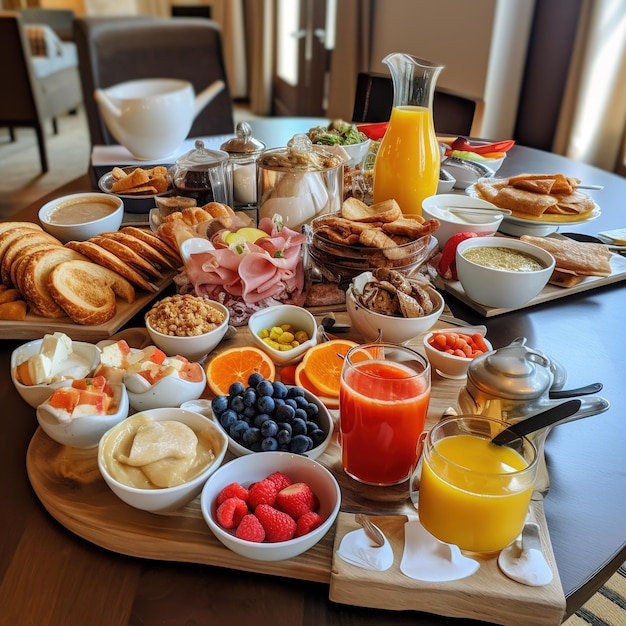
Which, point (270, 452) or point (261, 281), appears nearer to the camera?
point (270, 452)

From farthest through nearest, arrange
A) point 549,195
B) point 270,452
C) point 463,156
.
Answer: point 463,156
point 549,195
point 270,452

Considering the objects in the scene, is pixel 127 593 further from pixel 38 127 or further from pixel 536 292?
pixel 38 127

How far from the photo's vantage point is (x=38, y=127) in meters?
4.70

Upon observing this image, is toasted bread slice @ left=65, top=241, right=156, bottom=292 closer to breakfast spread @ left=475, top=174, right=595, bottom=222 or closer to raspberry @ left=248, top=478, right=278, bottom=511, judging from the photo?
raspberry @ left=248, top=478, right=278, bottom=511

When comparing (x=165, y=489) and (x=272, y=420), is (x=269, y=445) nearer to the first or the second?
(x=272, y=420)

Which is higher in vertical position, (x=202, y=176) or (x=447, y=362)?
(x=202, y=176)

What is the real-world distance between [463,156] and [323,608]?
152 cm

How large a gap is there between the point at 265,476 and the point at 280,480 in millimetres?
38

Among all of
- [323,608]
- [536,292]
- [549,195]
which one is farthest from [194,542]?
[549,195]

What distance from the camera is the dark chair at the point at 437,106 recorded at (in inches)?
93.7

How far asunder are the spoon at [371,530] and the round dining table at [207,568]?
0.24 feet

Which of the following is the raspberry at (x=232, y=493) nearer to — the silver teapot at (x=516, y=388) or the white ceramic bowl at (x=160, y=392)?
the white ceramic bowl at (x=160, y=392)

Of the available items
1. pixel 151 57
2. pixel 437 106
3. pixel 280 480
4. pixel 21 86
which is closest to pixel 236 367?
pixel 280 480

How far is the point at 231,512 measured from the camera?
0.68 metres
